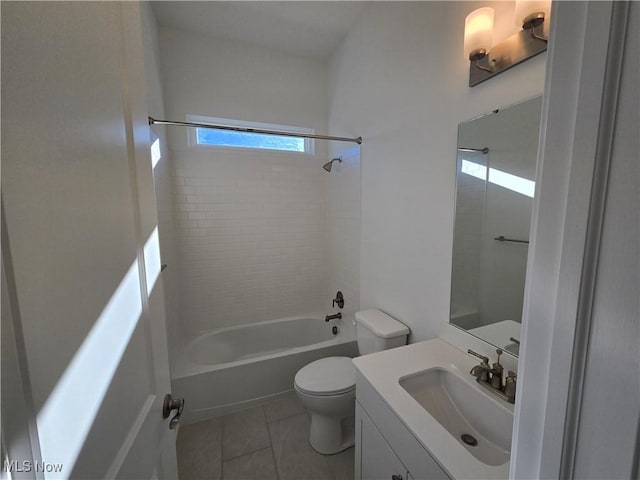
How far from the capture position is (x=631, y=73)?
27cm

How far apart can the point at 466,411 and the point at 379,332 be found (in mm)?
595

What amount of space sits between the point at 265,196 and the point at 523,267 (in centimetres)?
219

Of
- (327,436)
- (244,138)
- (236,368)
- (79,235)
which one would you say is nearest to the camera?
(79,235)

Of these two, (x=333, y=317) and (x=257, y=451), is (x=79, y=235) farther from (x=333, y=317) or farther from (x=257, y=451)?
(x=333, y=317)

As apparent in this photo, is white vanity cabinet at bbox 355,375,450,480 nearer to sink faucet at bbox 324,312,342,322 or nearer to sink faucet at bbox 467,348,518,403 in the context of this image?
sink faucet at bbox 467,348,518,403

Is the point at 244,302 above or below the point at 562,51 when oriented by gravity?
below

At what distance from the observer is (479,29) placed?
105cm

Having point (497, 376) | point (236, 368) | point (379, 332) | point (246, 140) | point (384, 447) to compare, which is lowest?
point (236, 368)

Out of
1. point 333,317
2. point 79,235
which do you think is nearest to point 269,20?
point 79,235

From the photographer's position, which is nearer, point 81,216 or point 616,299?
point 616,299

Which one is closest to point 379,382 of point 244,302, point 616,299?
point 616,299

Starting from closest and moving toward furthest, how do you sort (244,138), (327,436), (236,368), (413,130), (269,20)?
(413,130) < (327,436) < (236,368) < (269,20) < (244,138)

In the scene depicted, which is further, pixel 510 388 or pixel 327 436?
pixel 327 436

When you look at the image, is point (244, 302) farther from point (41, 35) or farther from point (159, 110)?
point (41, 35)
